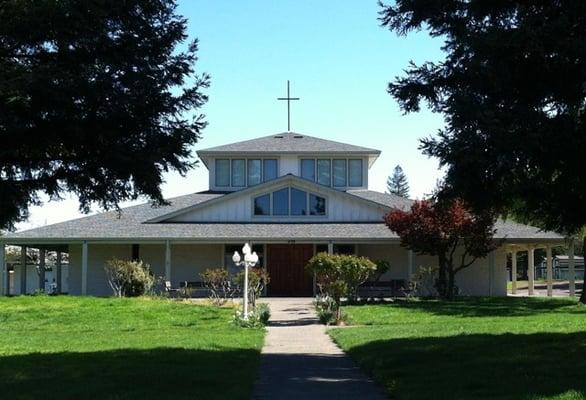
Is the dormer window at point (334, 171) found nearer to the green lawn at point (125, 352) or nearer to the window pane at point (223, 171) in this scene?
the window pane at point (223, 171)

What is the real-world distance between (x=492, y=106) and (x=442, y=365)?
12.1ft

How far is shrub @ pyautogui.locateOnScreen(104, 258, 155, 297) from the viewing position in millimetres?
31094

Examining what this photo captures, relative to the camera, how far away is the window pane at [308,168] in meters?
39.0

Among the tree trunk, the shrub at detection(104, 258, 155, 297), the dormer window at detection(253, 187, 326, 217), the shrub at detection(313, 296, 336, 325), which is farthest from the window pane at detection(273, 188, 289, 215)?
the shrub at detection(313, 296, 336, 325)

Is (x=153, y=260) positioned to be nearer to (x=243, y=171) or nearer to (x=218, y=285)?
(x=218, y=285)

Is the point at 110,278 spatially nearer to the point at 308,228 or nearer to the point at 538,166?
the point at 308,228

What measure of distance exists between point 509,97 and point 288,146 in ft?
96.6

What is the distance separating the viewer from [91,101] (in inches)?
408

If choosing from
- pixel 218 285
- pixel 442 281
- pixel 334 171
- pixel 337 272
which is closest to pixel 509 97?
pixel 337 272

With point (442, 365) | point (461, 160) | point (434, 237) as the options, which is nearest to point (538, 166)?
point (461, 160)

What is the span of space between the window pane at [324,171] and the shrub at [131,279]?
1083 cm

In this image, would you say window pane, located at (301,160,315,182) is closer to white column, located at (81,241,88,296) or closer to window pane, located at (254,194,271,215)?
window pane, located at (254,194,271,215)

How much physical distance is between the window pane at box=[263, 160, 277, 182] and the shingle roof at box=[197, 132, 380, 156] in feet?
2.20

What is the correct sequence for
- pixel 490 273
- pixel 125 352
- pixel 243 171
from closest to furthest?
1. pixel 125 352
2. pixel 490 273
3. pixel 243 171
